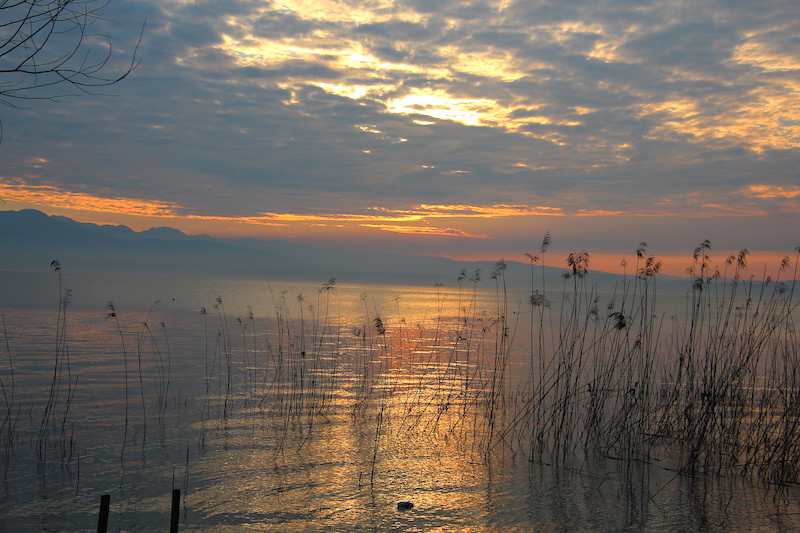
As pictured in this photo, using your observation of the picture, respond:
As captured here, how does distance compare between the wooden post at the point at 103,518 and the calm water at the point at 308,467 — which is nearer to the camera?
the wooden post at the point at 103,518

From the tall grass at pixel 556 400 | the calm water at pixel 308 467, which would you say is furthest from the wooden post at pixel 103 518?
the tall grass at pixel 556 400

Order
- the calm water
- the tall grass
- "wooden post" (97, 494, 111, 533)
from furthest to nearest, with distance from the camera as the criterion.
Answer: the tall grass
the calm water
"wooden post" (97, 494, 111, 533)

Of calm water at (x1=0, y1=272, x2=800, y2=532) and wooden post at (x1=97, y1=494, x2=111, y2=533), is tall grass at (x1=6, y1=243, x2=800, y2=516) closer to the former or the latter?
calm water at (x1=0, y1=272, x2=800, y2=532)

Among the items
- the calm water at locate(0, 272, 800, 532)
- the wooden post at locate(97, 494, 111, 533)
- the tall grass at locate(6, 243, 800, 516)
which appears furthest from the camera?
the tall grass at locate(6, 243, 800, 516)

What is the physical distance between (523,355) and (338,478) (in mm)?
13557

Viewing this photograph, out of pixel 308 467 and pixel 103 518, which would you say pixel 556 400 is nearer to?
pixel 308 467

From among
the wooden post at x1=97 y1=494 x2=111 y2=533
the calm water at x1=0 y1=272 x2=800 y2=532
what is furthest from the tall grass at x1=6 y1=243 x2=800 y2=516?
the wooden post at x1=97 y1=494 x2=111 y2=533

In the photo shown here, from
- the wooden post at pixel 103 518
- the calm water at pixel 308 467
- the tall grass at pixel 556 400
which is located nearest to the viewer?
the wooden post at pixel 103 518

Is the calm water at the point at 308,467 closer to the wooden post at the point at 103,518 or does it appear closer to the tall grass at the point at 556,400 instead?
the tall grass at the point at 556,400

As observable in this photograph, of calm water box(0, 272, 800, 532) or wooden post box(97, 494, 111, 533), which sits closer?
wooden post box(97, 494, 111, 533)

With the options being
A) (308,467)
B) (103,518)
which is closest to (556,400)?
(308,467)

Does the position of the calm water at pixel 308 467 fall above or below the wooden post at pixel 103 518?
below

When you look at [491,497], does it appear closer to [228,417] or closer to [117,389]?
[228,417]

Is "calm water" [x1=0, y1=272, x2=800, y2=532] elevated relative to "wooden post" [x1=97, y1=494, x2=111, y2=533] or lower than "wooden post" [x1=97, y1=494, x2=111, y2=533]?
lower
